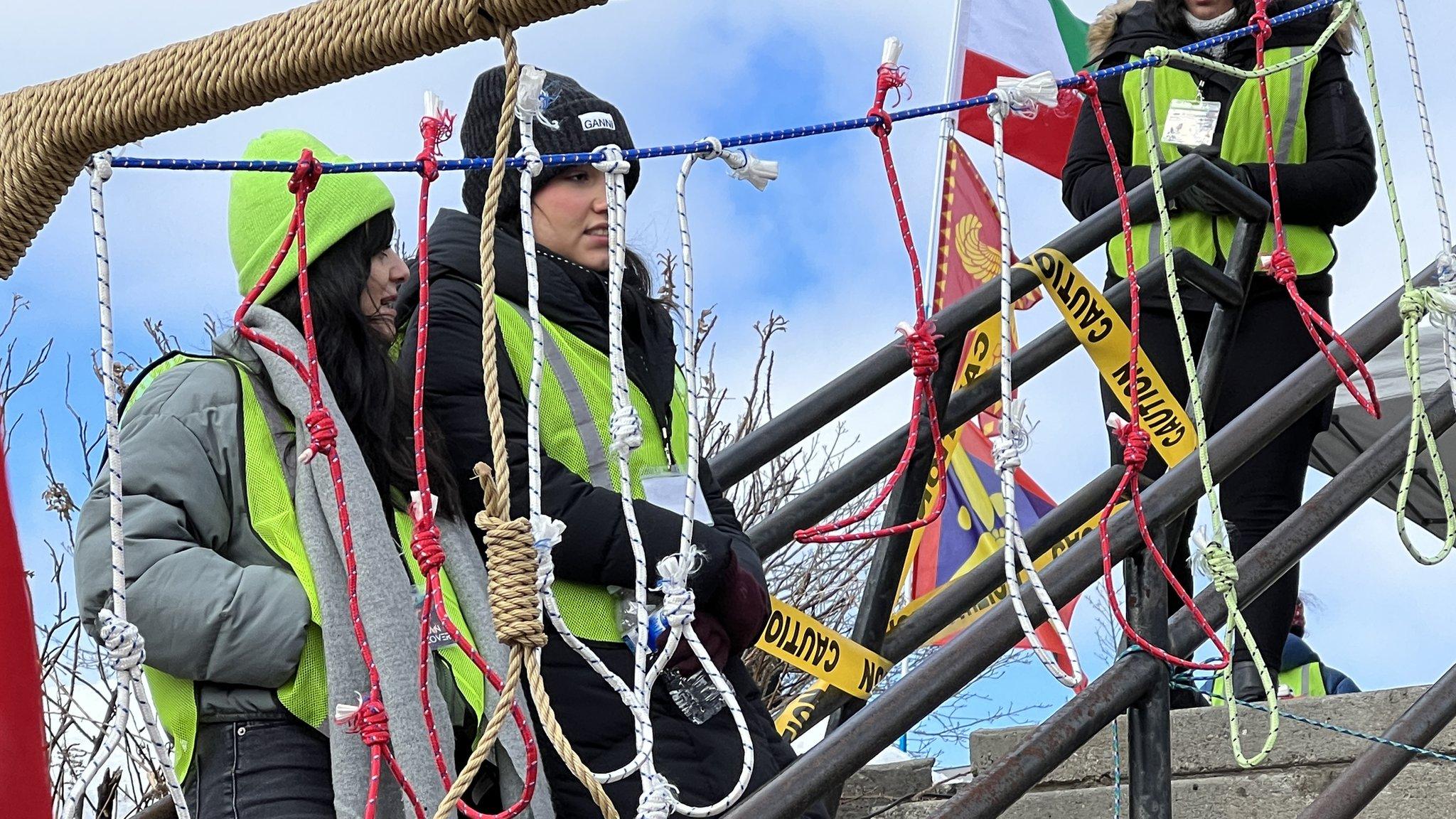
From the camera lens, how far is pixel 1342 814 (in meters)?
2.37

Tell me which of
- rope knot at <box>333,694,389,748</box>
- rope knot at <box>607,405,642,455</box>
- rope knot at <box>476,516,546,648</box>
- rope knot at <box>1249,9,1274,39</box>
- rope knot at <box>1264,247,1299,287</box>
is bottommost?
rope knot at <box>333,694,389,748</box>

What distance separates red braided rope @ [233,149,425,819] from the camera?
1.54m

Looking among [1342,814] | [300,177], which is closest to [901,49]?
[300,177]

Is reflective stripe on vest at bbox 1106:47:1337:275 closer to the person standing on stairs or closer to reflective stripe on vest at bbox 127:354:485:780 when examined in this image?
the person standing on stairs

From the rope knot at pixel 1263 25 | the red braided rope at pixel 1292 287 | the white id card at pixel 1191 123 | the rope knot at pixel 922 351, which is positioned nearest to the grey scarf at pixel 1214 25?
the white id card at pixel 1191 123

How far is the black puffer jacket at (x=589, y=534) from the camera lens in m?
1.98

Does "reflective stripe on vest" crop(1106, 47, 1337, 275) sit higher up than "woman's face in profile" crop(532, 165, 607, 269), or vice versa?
"reflective stripe on vest" crop(1106, 47, 1337, 275)

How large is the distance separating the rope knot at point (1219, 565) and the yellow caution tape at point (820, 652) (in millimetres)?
598

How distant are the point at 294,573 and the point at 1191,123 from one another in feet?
7.09

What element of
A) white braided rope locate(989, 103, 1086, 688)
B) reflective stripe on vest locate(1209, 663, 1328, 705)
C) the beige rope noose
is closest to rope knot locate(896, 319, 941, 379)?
white braided rope locate(989, 103, 1086, 688)

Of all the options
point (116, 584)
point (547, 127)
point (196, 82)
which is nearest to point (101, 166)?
point (196, 82)

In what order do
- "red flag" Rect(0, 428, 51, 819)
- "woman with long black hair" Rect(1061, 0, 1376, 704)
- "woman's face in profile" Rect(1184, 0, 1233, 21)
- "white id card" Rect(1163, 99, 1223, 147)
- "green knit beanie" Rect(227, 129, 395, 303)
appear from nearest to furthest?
"red flag" Rect(0, 428, 51, 819)
"green knit beanie" Rect(227, 129, 395, 303)
"woman with long black hair" Rect(1061, 0, 1376, 704)
"white id card" Rect(1163, 99, 1223, 147)
"woman's face in profile" Rect(1184, 0, 1233, 21)

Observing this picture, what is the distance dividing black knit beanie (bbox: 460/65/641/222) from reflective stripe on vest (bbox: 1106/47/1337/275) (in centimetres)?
141

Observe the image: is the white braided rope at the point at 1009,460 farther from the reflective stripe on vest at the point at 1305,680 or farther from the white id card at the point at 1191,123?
the reflective stripe on vest at the point at 1305,680
